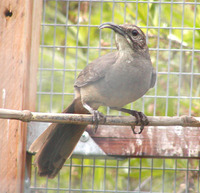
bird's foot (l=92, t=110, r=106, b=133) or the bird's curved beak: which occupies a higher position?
the bird's curved beak

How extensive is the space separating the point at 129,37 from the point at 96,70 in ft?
1.12

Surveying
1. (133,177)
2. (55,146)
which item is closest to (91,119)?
(55,146)

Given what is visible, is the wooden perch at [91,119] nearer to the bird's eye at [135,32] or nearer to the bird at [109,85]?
the bird at [109,85]

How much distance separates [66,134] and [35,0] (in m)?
0.98

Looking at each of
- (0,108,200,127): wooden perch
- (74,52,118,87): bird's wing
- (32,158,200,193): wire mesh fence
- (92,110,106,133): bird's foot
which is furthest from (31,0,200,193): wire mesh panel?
(0,108,200,127): wooden perch

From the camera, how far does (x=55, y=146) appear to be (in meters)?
3.24

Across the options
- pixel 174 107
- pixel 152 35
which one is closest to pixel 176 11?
pixel 152 35

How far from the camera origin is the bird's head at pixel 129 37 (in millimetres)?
3205

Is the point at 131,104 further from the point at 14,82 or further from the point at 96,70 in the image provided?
the point at 14,82

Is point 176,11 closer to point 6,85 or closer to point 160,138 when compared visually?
point 160,138

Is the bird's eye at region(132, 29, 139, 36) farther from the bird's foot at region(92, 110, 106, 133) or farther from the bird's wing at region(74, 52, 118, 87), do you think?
the bird's foot at region(92, 110, 106, 133)

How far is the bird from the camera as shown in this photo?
3.18 m

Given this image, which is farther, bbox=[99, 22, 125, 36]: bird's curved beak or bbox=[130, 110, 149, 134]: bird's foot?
bbox=[99, 22, 125, 36]: bird's curved beak

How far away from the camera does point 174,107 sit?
14.5 feet
